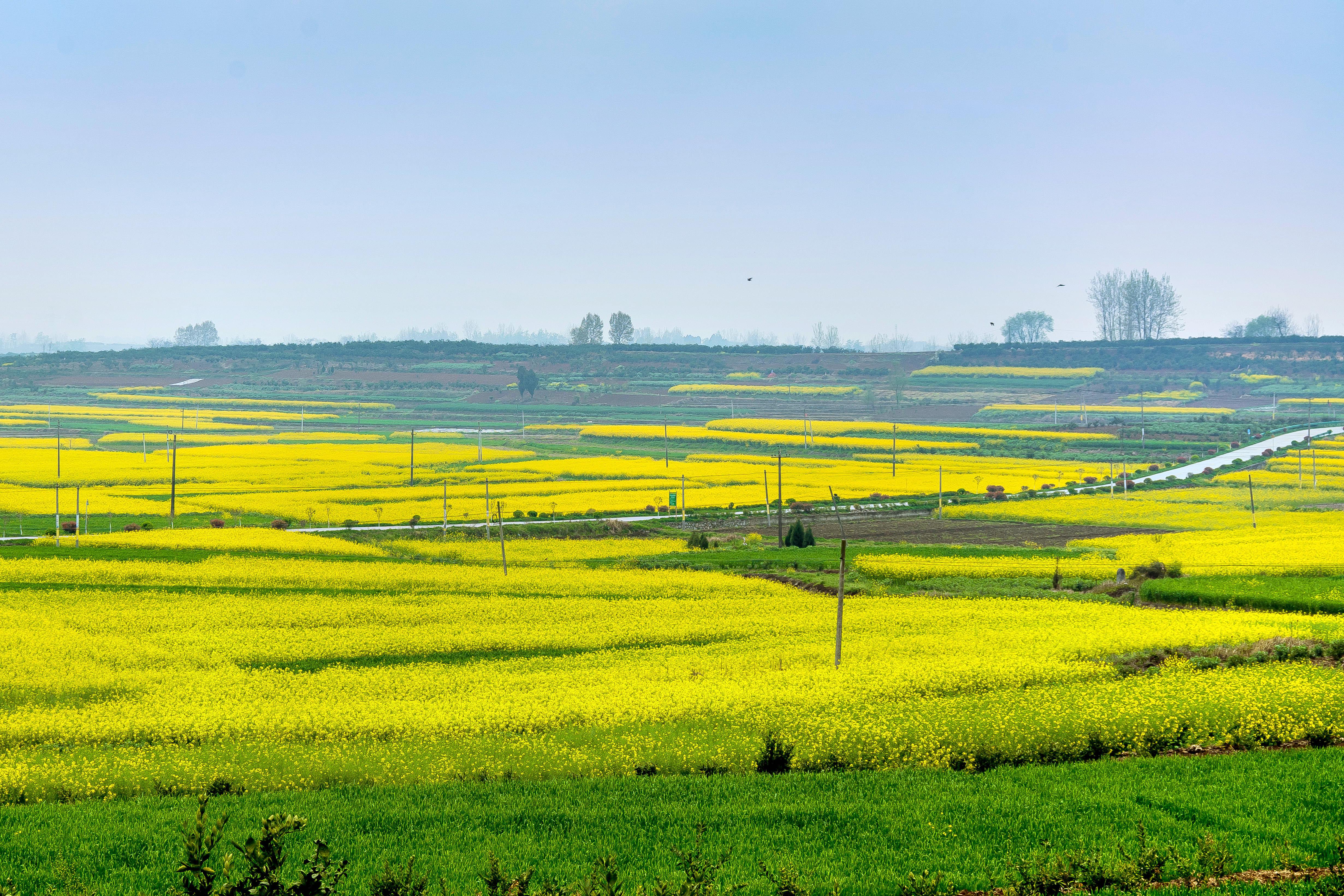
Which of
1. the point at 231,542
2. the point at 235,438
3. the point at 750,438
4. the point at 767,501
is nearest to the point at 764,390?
the point at 750,438

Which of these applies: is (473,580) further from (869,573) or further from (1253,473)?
(1253,473)

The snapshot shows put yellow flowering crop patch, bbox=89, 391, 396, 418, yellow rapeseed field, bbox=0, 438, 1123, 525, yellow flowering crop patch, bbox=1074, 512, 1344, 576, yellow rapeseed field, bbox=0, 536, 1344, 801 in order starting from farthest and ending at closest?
yellow flowering crop patch, bbox=89, 391, 396, 418, yellow rapeseed field, bbox=0, 438, 1123, 525, yellow flowering crop patch, bbox=1074, 512, 1344, 576, yellow rapeseed field, bbox=0, 536, 1344, 801

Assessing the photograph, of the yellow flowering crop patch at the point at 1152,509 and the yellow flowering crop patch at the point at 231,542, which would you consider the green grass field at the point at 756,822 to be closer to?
the yellow flowering crop patch at the point at 231,542

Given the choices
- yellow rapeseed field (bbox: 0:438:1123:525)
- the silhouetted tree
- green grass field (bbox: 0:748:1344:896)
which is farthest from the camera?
the silhouetted tree

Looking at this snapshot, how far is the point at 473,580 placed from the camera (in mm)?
42531

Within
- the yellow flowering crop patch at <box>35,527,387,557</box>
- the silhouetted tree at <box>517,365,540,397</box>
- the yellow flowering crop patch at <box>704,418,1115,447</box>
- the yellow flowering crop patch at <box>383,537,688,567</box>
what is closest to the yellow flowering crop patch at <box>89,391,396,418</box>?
the silhouetted tree at <box>517,365,540,397</box>

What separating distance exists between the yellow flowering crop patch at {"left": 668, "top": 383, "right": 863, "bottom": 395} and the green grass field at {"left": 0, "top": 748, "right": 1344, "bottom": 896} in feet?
549

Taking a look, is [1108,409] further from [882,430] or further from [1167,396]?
[882,430]

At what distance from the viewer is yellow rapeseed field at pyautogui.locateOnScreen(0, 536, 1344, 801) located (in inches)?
744

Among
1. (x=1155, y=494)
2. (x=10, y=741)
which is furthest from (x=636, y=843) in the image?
(x=1155, y=494)

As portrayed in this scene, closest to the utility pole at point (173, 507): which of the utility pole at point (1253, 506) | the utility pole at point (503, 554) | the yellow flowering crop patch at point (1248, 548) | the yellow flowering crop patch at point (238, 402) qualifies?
the utility pole at point (503, 554)

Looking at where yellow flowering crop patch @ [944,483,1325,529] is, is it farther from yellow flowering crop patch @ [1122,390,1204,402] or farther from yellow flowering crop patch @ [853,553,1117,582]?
yellow flowering crop patch @ [1122,390,1204,402]

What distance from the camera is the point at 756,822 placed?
15.5 m

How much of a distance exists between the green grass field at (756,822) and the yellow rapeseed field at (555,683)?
1.33 metres
